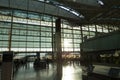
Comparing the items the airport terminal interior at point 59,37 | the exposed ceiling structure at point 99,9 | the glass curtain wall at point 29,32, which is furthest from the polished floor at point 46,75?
the glass curtain wall at point 29,32

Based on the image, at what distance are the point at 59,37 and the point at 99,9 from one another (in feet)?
23.5

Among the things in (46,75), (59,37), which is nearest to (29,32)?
(59,37)

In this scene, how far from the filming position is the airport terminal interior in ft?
39.7

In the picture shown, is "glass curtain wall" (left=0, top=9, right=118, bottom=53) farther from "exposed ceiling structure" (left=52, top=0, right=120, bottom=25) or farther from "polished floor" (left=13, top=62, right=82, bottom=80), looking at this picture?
"polished floor" (left=13, top=62, right=82, bottom=80)

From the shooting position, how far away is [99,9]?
21984mm

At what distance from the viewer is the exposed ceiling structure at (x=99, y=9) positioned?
20.2 metres

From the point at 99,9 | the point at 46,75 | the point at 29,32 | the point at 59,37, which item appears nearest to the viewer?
the point at 46,75

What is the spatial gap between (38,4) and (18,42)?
9.70 metres

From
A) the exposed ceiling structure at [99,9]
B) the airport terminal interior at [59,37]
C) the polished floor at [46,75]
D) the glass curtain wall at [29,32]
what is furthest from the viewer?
the glass curtain wall at [29,32]

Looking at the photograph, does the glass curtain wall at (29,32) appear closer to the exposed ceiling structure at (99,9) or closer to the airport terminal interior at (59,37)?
the airport terminal interior at (59,37)

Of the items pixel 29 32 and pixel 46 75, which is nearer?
pixel 46 75

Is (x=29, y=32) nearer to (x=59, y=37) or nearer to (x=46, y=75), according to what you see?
(x=59, y=37)

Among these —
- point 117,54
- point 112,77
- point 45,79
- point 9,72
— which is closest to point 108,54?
point 117,54

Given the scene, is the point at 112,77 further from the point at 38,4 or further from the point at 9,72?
the point at 38,4
